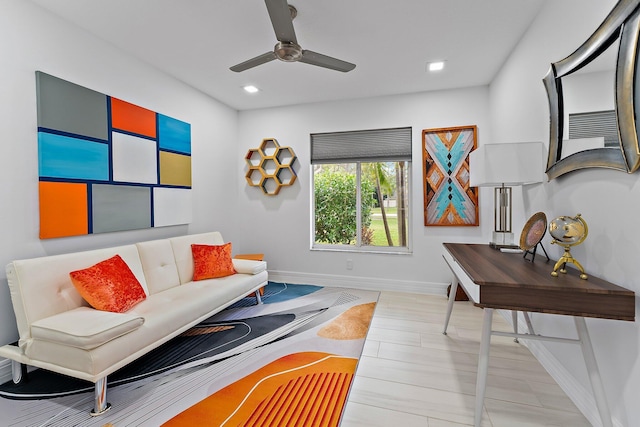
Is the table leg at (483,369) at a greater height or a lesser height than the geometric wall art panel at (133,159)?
lesser

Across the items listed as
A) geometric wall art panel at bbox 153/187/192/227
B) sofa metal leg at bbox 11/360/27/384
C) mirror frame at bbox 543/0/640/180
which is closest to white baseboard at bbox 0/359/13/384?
sofa metal leg at bbox 11/360/27/384

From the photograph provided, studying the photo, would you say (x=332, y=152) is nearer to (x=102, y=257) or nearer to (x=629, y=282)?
(x=102, y=257)

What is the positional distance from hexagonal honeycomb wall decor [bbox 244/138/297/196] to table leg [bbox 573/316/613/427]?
3.28 meters

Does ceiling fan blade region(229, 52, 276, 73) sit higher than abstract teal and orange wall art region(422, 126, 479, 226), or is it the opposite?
ceiling fan blade region(229, 52, 276, 73)

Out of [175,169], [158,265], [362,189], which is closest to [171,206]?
[175,169]

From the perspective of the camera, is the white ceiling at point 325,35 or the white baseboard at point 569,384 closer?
the white baseboard at point 569,384

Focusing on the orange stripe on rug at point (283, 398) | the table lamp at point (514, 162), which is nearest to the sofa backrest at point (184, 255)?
the orange stripe on rug at point (283, 398)

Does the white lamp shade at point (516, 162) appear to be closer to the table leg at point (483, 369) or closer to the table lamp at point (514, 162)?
the table lamp at point (514, 162)

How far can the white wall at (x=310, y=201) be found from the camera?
11.5 feet

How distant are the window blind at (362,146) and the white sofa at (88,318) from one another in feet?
7.56

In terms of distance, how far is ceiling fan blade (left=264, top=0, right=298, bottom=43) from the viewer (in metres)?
1.57

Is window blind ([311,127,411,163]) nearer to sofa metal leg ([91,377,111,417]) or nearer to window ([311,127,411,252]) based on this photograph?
window ([311,127,411,252])

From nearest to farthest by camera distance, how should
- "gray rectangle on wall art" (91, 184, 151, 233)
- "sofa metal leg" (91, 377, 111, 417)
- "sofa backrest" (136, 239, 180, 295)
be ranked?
"sofa metal leg" (91, 377, 111, 417), "gray rectangle on wall art" (91, 184, 151, 233), "sofa backrest" (136, 239, 180, 295)

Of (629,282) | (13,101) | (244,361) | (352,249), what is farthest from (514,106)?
(13,101)
